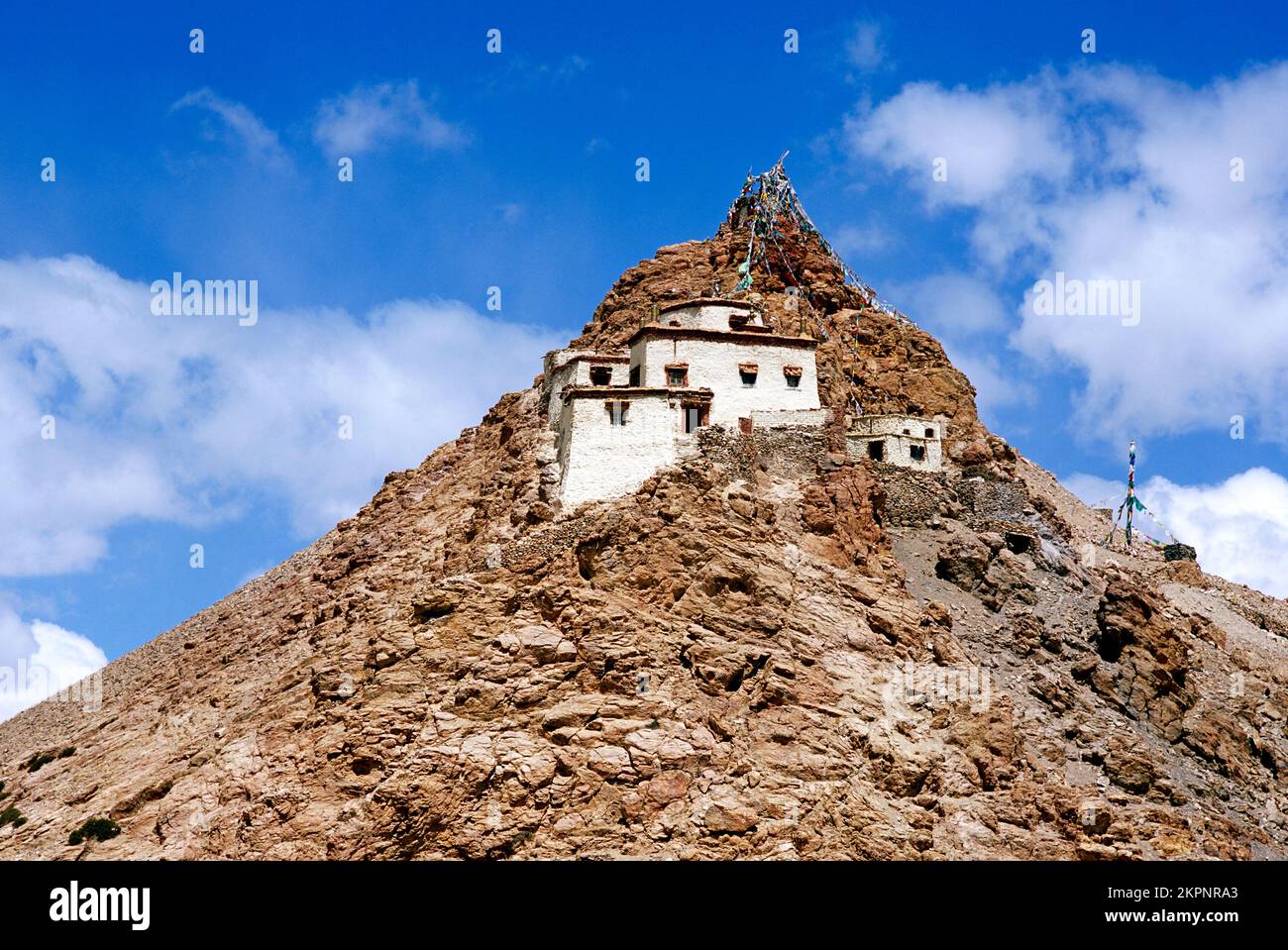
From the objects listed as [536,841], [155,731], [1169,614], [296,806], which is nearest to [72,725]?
[155,731]

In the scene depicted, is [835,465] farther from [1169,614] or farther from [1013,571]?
[1169,614]

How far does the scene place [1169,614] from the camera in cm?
5794

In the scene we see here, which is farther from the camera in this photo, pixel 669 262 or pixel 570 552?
pixel 669 262

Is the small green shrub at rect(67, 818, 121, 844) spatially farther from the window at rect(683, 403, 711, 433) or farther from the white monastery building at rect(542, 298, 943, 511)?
the window at rect(683, 403, 711, 433)

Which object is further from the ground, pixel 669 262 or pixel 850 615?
pixel 669 262

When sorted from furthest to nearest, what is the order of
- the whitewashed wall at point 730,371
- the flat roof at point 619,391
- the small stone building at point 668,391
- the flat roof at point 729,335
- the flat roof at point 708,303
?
1. the flat roof at point 708,303
2. the flat roof at point 729,335
3. the whitewashed wall at point 730,371
4. the flat roof at point 619,391
5. the small stone building at point 668,391

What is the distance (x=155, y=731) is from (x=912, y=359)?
1319 inches

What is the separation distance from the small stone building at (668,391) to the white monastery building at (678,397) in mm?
36

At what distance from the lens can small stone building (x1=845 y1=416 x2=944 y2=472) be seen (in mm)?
53875

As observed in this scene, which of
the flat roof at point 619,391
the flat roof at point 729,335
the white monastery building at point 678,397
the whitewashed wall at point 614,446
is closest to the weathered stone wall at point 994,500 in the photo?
the white monastery building at point 678,397

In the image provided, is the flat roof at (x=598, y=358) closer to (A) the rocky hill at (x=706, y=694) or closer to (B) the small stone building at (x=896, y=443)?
(A) the rocky hill at (x=706, y=694)

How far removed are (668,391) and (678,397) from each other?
1.65 feet

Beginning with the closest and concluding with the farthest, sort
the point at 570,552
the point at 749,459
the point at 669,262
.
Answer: the point at 570,552
the point at 749,459
the point at 669,262

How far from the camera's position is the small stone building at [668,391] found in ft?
157
